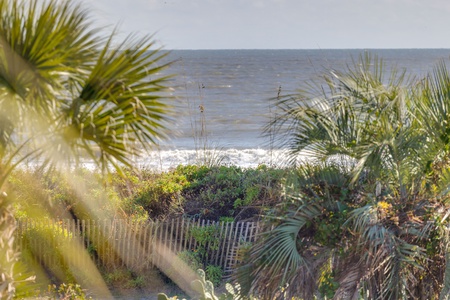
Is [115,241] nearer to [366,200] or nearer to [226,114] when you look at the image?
[366,200]

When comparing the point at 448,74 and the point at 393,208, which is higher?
the point at 448,74

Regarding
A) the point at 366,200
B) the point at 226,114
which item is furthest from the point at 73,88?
the point at 226,114

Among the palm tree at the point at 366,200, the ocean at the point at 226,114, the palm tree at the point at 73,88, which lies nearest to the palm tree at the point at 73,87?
the palm tree at the point at 73,88

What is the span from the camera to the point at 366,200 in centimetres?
674

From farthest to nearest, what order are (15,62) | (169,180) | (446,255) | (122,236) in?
(169,180)
(122,236)
(446,255)
(15,62)

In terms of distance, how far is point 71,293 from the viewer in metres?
8.94

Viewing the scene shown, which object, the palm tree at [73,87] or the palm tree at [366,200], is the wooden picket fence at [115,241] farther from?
the palm tree at [73,87]

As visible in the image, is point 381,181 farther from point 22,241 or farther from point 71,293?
point 22,241

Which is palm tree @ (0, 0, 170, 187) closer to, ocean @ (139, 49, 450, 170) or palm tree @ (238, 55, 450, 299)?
ocean @ (139, 49, 450, 170)

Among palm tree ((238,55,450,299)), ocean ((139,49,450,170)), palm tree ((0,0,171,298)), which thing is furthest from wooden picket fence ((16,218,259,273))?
palm tree ((0,0,171,298))

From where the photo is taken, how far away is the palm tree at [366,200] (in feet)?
21.1

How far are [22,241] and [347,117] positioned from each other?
300 inches

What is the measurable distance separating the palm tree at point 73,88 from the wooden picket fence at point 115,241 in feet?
24.7

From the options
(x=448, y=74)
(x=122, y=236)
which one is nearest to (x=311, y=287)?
(x=448, y=74)
